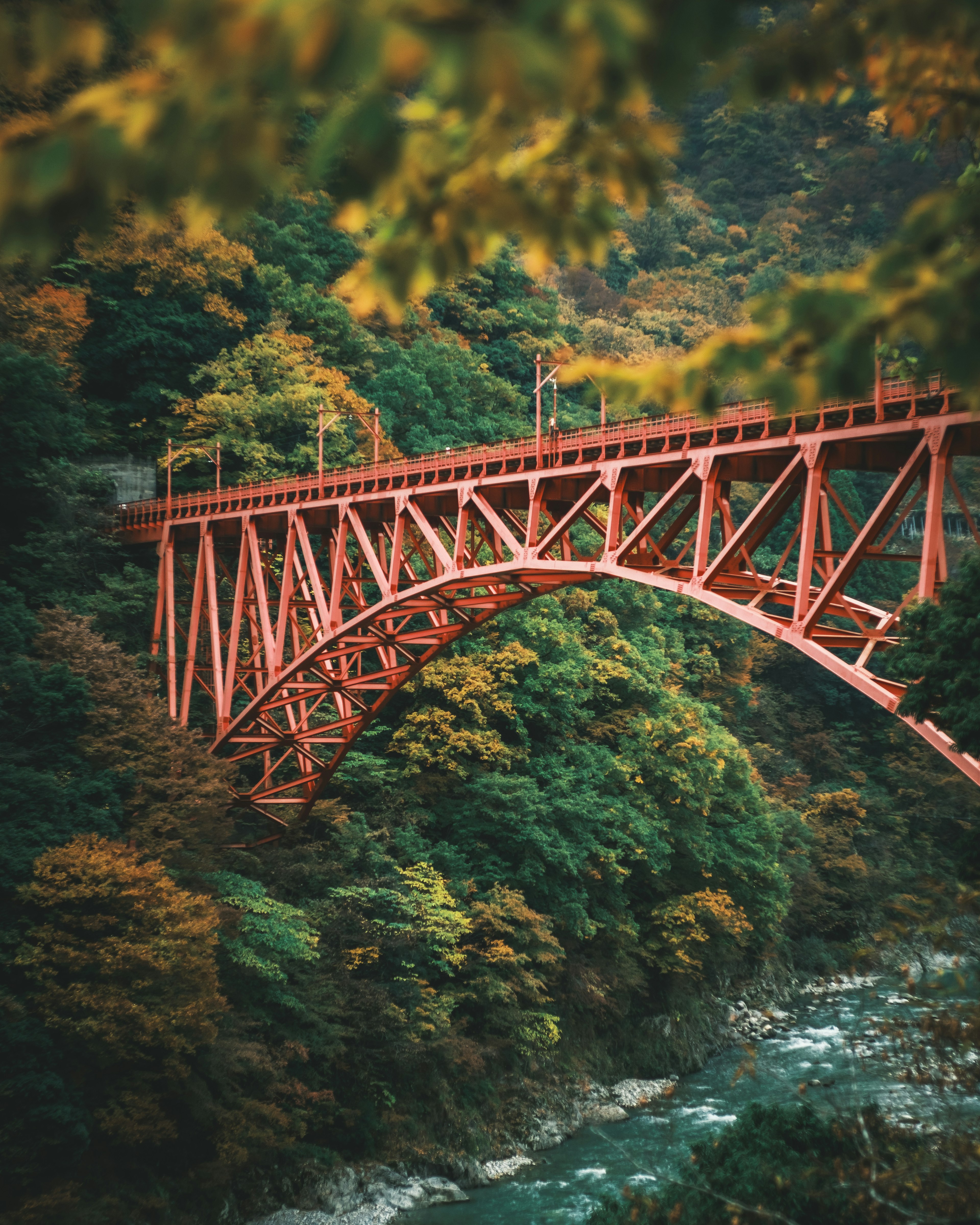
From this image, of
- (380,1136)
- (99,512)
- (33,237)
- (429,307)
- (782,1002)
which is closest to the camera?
(33,237)

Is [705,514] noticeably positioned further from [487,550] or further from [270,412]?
[270,412]

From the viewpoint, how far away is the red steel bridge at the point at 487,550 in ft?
41.9

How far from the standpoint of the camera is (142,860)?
17.3m

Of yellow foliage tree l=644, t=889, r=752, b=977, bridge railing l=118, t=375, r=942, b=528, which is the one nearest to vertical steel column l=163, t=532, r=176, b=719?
bridge railing l=118, t=375, r=942, b=528

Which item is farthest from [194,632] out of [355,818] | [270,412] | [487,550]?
[487,550]

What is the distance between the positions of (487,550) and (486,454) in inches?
509

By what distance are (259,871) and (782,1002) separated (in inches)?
727

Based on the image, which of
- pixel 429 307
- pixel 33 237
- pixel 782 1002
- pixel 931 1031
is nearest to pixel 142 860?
pixel 931 1031

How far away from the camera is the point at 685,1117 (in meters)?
22.7

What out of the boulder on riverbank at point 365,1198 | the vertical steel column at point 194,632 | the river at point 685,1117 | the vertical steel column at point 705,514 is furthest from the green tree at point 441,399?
the boulder on riverbank at point 365,1198

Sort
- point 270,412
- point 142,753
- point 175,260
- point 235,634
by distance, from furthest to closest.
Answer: point 175,260
point 270,412
point 235,634
point 142,753

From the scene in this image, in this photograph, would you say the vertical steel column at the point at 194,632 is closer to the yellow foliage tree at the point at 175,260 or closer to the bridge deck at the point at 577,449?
the bridge deck at the point at 577,449

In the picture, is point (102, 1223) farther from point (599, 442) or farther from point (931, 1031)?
point (599, 442)

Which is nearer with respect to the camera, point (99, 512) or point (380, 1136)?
point (380, 1136)
